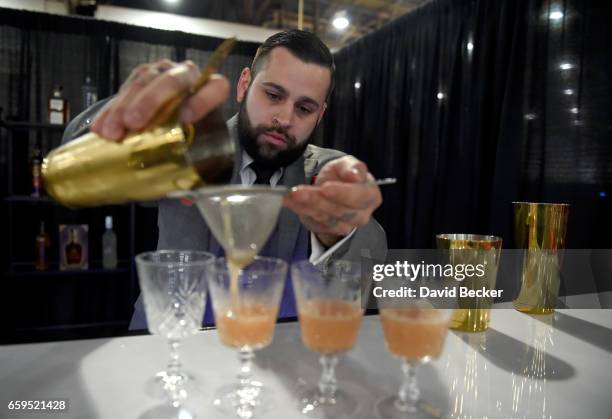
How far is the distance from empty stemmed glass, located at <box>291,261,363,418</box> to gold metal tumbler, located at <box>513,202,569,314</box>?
28.6 inches

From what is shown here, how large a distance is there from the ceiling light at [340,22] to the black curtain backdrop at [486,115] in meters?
0.23

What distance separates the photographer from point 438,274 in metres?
1.21

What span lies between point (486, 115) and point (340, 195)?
216 centimetres

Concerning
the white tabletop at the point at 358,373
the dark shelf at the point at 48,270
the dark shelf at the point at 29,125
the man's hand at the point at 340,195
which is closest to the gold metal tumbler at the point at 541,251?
the white tabletop at the point at 358,373

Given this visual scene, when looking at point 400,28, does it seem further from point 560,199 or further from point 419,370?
point 419,370

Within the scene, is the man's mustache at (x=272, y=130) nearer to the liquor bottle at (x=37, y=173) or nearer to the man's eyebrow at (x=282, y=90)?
the man's eyebrow at (x=282, y=90)

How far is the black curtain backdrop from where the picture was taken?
7.00 feet

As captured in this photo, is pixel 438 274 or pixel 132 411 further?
pixel 438 274

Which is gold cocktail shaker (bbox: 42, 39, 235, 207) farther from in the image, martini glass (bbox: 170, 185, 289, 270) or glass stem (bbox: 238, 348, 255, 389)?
glass stem (bbox: 238, 348, 255, 389)

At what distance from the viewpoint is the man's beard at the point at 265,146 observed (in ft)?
5.99

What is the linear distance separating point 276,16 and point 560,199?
11.1ft

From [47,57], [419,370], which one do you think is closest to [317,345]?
[419,370]

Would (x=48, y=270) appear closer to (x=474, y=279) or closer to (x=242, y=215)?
(x=242, y=215)

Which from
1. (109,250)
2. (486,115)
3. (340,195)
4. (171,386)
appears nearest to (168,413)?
(171,386)
